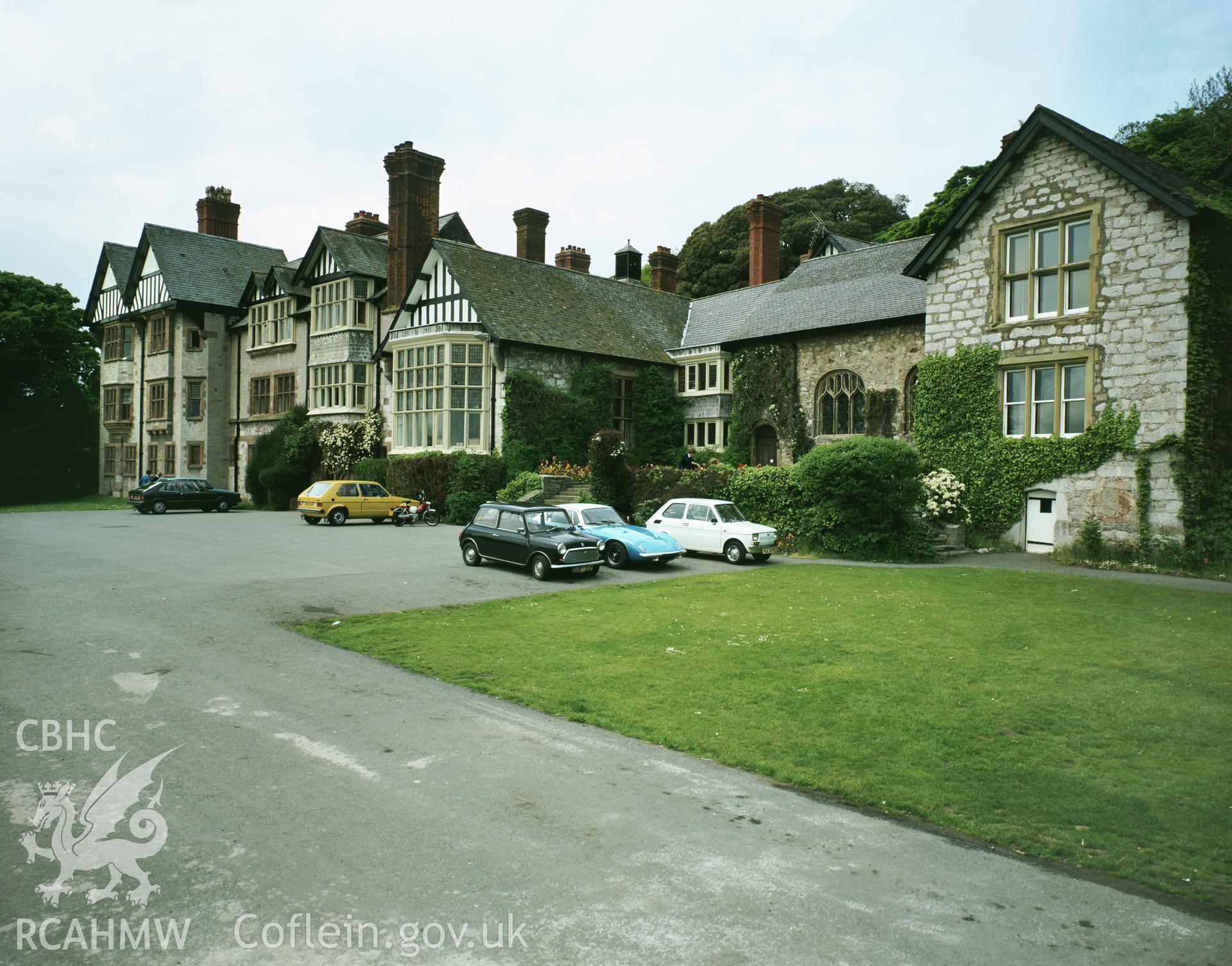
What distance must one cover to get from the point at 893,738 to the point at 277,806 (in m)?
4.73

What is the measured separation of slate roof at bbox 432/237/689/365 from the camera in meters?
31.8

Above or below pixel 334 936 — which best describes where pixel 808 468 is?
above

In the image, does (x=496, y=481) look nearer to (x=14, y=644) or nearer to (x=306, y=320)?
(x=306, y=320)

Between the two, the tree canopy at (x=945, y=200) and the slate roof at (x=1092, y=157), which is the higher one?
the tree canopy at (x=945, y=200)

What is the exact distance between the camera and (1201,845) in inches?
198

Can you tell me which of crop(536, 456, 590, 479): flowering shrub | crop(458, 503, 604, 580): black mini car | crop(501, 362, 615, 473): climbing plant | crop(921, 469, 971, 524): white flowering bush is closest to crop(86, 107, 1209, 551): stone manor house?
crop(501, 362, 615, 473): climbing plant

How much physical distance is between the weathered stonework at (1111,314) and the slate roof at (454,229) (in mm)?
29421

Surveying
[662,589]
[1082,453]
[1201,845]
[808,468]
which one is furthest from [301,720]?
[1082,453]

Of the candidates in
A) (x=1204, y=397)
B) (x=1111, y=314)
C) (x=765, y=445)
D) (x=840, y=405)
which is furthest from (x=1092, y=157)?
(x=765, y=445)

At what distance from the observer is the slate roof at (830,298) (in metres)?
28.7

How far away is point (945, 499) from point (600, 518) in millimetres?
9459

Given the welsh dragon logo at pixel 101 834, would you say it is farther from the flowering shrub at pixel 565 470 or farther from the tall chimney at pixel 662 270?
the tall chimney at pixel 662 270

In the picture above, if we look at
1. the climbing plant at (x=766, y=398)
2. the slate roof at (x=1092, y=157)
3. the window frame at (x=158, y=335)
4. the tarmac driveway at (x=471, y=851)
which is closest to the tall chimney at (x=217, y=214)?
the window frame at (x=158, y=335)

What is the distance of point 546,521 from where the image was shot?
18.1 m
